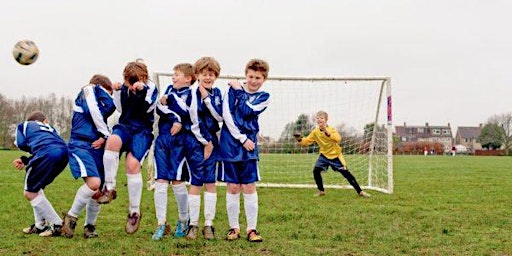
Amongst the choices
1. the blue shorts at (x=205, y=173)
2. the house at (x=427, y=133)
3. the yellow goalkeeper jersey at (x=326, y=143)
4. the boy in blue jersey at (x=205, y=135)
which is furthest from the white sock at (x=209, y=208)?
the house at (x=427, y=133)

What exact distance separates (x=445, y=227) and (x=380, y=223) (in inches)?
31.1

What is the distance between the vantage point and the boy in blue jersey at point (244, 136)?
611 centimetres

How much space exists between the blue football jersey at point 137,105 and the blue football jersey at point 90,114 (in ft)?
0.40

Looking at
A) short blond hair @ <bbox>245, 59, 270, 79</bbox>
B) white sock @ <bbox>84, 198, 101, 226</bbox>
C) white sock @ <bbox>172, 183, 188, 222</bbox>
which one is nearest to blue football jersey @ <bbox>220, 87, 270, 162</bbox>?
short blond hair @ <bbox>245, 59, 270, 79</bbox>

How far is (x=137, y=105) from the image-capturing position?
6.16 meters

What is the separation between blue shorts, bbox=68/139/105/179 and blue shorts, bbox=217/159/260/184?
4.29ft

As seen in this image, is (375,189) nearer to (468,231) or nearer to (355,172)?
(355,172)

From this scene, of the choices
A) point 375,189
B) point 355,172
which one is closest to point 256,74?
point 375,189

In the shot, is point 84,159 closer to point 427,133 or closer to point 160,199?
point 160,199

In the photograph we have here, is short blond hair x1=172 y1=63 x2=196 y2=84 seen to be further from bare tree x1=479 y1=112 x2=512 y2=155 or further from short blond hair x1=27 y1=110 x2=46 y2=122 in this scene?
bare tree x1=479 y1=112 x2=512 y2=155

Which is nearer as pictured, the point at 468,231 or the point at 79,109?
the point at 79,109

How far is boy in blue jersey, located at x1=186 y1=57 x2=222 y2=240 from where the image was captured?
20.2ft

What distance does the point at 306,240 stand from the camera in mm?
6238

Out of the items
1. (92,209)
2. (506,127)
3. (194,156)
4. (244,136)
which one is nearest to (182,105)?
(194,156)
